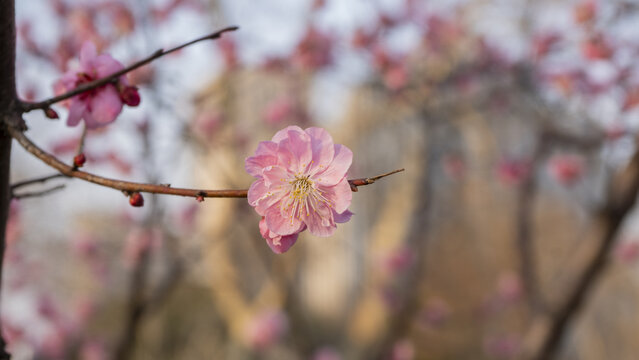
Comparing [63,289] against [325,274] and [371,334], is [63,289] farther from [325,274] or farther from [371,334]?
[371,334]

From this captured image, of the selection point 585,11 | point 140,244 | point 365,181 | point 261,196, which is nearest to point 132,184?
point 261,196

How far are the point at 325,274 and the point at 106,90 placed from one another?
299 inches

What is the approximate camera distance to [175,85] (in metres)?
2.22

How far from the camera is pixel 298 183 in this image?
0.63m

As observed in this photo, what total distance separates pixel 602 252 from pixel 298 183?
1.61 meters

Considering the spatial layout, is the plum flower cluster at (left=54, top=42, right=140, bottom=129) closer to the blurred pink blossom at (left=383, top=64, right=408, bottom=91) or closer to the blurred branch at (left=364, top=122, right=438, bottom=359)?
the blurred pink blossom at (left=383, top=64, right=408, bottom=91)

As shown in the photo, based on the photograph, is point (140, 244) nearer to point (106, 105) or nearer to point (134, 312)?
point (134, 312)

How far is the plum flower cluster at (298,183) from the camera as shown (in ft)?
1.94

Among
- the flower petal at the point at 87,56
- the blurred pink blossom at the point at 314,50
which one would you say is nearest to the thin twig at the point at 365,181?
the flower petal at the point at 87,56

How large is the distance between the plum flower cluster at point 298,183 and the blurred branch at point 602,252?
60.7 inches

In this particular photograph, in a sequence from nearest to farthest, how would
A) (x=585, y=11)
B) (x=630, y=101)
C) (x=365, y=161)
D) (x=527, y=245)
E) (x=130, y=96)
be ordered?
(x=130, y=96) < (x=585, y=11) < (x=630, y=101) < (x=527, y=245) < (x=365, y=161)

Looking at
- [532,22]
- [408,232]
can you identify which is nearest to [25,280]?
[408,232]

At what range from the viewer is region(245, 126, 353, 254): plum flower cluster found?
59 centimetres

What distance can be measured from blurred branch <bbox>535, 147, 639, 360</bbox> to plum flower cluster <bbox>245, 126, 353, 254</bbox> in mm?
1542
